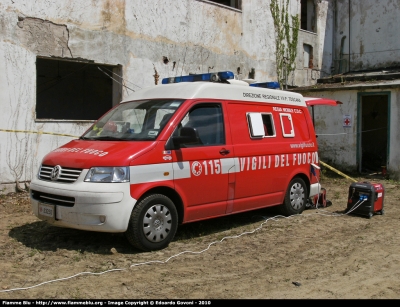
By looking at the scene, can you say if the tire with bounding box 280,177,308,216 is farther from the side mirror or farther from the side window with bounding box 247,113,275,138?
the side mirror

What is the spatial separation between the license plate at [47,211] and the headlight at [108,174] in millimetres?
674

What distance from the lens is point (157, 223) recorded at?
6.05m

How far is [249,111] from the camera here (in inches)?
291

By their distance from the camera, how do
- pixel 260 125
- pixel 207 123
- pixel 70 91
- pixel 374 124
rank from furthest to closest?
pixel 374 124
pixel 70 91
pixel 260 125
pixel 207 123

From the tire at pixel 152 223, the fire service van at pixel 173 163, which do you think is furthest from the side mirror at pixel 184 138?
the tire at pixel 152 223

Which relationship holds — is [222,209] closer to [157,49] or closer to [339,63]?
[157,49]

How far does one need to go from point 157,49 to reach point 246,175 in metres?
6.67

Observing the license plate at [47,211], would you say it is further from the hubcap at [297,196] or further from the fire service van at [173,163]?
the hubcap at [297,196]

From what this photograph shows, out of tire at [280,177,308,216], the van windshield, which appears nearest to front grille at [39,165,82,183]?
the van windshield

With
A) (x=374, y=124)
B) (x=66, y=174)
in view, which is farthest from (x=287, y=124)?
(x=374, y=124)

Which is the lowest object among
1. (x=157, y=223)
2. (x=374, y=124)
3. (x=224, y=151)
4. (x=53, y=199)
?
(x=157, y=223)

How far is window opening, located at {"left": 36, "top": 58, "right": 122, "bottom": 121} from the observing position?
50.7ft

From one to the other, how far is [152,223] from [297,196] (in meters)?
3.44

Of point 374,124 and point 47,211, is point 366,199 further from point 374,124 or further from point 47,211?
point 374,124
